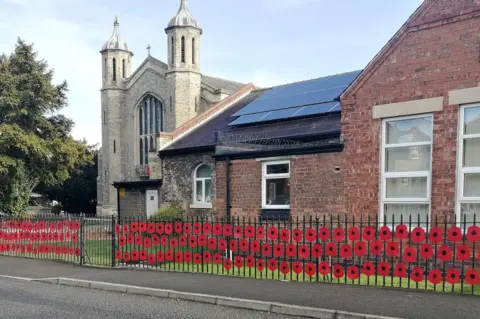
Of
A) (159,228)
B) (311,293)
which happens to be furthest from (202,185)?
(311,293)

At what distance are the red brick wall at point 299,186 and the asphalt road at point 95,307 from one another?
16.6 feet

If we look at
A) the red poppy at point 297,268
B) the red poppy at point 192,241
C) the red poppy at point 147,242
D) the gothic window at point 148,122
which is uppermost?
the gothic window at point 148,122

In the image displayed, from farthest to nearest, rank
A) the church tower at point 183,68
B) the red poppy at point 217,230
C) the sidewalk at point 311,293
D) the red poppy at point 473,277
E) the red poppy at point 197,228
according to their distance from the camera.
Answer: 1. the church tower at point 183,68
2. the red poppy at point 197,228
3. the red poppy at point 217,230
4. the red poppy at point 473,277
5. the sidewalk at point 311,293

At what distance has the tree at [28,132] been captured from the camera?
2323 centimetres

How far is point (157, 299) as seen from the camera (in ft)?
26.3

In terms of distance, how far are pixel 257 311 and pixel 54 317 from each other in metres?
3.06

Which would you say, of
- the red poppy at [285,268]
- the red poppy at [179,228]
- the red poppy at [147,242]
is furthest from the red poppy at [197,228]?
the red poppy at [285,268]

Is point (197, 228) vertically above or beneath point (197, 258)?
above

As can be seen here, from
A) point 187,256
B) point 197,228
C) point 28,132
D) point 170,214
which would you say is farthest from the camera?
point 28,132

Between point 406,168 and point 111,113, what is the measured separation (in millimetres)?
33949

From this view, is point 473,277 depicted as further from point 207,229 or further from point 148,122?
point 148,122

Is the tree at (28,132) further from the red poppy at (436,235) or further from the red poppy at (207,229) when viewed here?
the red poppy at (436,235)

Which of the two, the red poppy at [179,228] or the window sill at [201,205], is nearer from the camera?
the red poppy at [179,228]

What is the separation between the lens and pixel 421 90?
9.59 metres
